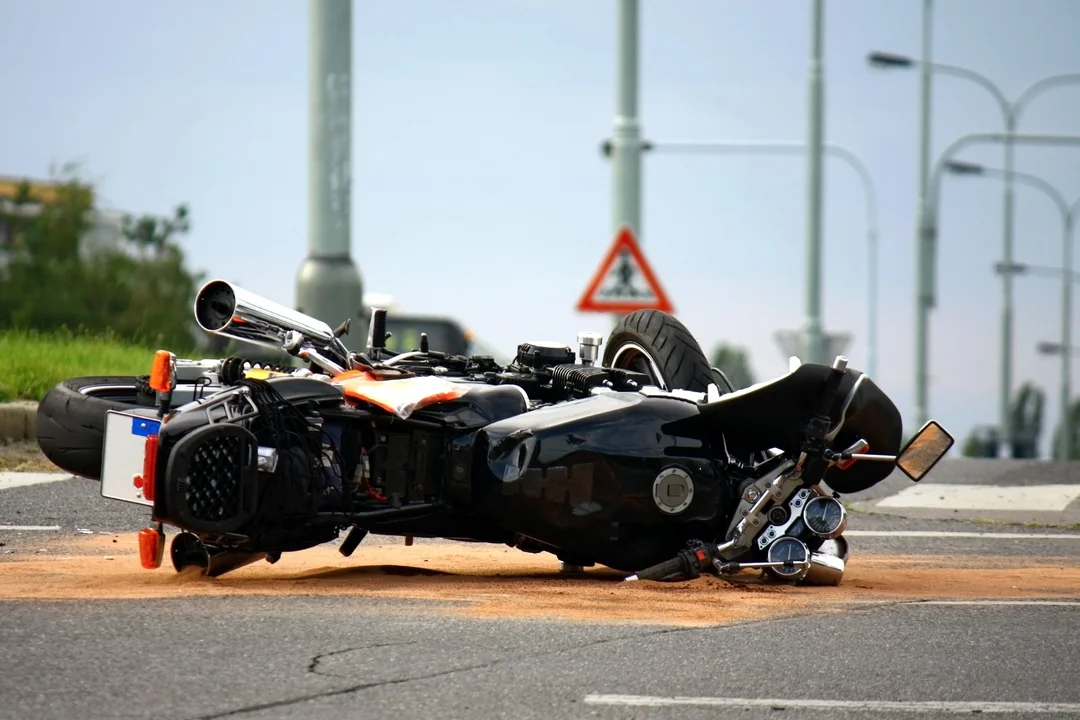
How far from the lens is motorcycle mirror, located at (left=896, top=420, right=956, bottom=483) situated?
757 centimetres

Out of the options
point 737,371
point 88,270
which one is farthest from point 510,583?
point 88,270

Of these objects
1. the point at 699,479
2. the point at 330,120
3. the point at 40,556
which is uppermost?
the point at 330,120

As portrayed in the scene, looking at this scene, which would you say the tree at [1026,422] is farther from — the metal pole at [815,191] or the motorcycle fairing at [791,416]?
the motorcycle fairing at [791,416]

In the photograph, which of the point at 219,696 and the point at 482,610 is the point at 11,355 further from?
the point at 219,696

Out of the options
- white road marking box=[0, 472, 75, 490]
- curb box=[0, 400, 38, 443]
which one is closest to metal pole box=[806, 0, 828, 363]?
curb box=[0, 400, 38, 443]

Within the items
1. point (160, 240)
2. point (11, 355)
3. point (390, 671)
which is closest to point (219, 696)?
point (390, 671)

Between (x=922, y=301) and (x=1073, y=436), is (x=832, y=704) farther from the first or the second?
(x=1073, y=436)

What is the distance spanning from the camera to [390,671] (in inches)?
222

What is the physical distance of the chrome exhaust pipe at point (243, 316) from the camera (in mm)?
7879

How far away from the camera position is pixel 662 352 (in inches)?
335

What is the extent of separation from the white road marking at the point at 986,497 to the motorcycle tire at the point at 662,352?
3.98 metres

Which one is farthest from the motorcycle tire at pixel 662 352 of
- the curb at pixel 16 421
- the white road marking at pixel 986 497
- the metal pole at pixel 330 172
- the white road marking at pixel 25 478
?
the metal pole at pixel 330 172

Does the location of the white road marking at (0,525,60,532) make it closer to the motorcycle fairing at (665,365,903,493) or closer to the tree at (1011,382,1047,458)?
the motorcycle fairing at (665,365,903,493)

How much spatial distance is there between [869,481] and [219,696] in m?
3.63
